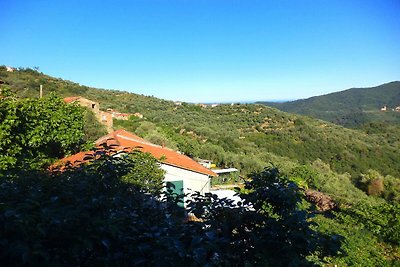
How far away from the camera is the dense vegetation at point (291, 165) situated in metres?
3.05

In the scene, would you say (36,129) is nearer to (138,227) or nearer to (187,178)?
(187,178)

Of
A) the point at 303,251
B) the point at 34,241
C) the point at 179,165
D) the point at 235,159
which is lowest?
the point at 235,159

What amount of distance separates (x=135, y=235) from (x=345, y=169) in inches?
1489

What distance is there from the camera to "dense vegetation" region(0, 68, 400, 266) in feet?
10.0

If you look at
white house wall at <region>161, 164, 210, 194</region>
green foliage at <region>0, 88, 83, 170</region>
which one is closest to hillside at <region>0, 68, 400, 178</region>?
white house wall at <region>161, 164, 210, 194</region>

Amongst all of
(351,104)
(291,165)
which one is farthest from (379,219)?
(351,104)

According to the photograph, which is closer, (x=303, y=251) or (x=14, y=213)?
(x=14, y=213)

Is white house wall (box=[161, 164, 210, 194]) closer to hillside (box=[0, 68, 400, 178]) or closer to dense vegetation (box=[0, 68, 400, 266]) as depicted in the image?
dense vegetation (box=[0, 68, 400, 266])

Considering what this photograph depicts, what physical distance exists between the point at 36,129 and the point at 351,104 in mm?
122995

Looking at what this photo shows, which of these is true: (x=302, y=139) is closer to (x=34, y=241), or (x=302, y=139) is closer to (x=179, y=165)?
(x=179, y=165)

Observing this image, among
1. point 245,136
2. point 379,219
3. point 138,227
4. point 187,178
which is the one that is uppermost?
point 138,227

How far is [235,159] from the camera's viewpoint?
25422 mm

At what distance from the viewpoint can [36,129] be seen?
31.3ft

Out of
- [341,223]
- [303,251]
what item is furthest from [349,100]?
[303,251]
